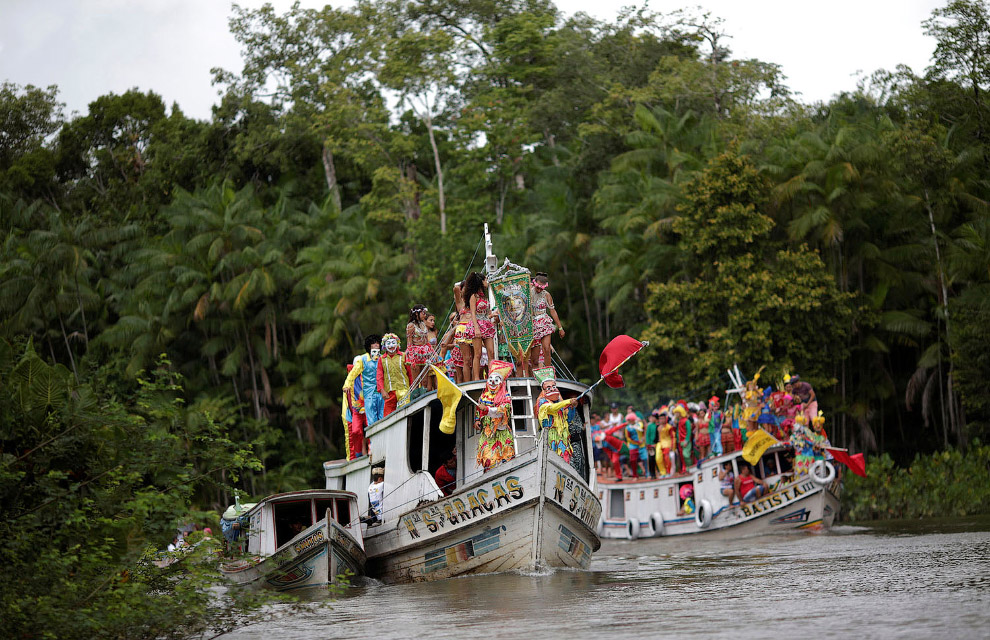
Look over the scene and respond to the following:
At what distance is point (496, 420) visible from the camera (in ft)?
54.9

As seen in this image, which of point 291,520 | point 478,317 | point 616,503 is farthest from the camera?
point 616,503

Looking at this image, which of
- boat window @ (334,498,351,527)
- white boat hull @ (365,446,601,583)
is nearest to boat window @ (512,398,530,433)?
white boat hull @ (365,446,601,583)

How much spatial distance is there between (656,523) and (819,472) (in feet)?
16.1

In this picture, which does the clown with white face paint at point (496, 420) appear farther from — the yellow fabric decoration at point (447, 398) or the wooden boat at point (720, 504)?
the wooden boat at point (720, 504)

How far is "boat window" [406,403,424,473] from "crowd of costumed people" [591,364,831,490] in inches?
376

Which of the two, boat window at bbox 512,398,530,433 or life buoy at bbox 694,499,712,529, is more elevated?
boat window at bbox 512,398,530,433

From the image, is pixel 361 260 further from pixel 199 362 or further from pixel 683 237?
pixel 683 237

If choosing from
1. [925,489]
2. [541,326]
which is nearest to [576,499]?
[541,326]

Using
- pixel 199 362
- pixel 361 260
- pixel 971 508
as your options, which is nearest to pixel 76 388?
pixel 971 508

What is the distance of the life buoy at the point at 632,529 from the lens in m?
29.9

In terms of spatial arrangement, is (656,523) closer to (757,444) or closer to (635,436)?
(635,436)

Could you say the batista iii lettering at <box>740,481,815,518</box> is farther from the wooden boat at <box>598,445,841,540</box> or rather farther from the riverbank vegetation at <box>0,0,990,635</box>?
the riverbank vegetation at <box>0,0,990,635</box>

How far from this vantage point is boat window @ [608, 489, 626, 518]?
3059 centimetres

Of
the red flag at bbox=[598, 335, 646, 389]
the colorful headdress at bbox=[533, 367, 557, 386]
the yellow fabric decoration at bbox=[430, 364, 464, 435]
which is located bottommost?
the yellow fabric decoration at bbox=[430, 364, 464, 435]
